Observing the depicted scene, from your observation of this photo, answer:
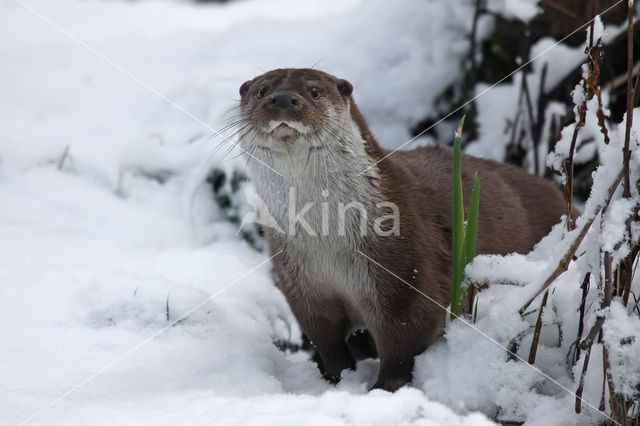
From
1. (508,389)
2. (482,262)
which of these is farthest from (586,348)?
(482,262)

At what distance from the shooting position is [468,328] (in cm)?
222

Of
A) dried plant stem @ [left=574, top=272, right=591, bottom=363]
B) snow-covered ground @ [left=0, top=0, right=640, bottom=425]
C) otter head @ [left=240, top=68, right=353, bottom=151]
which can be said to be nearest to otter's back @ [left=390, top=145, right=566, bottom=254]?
snow-covered ground @ [left=0, top=0, right=640, bottom=425]

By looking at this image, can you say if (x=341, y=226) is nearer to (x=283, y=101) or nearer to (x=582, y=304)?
(x=283, y=101)

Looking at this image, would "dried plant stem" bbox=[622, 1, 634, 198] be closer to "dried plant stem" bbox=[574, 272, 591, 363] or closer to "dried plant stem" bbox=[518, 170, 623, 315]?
"dried plant stem" bbox=[518, 170, 623, 315]

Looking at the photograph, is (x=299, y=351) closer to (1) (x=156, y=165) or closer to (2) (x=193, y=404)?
(1) (x=156, y=165)

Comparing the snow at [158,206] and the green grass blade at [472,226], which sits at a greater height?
the green grass blade at [472,226]

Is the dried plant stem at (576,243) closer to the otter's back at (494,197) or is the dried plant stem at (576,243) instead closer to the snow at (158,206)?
the snow at (158,206)

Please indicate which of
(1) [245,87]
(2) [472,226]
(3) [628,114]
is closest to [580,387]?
(2) [472,226]

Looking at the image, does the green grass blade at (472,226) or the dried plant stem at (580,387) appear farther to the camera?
the green grass blade at (472,226)

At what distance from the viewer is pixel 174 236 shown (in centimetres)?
355

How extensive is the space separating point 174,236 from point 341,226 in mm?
1384

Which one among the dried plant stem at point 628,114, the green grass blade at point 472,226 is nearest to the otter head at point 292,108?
the green grass blade at point 472,226

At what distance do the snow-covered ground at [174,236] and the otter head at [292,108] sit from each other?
2.21ft

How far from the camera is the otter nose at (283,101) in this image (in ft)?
7.40
